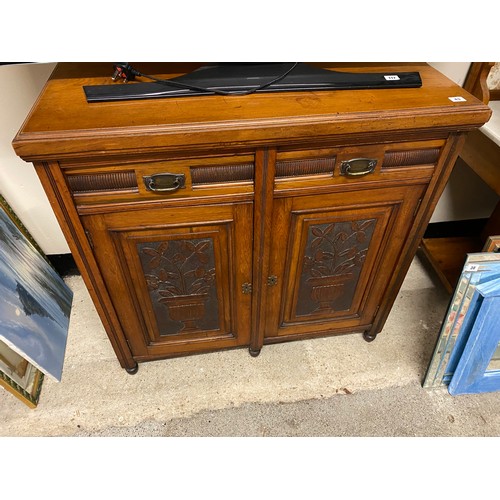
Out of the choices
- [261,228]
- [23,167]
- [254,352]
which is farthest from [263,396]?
[23,167]

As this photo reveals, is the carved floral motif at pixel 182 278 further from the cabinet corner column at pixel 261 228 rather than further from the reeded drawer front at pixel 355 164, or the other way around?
the reeded drawer front at pixel 355 164

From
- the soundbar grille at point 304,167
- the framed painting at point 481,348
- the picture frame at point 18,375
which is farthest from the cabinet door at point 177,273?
the framed painting at point 481,348

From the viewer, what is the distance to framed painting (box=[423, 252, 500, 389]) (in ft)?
3.35

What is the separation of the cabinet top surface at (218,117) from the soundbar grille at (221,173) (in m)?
0.07

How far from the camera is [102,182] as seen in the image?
829mm

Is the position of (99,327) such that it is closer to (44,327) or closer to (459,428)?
(44,327)

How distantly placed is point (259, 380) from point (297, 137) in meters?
0.84

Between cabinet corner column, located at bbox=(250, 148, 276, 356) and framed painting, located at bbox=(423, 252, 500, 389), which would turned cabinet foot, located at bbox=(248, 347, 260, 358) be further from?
framed painting, located at bbox=(423, 252, 500, 389)

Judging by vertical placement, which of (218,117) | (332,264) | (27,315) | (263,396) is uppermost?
(218,117)

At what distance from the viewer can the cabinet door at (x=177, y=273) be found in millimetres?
922

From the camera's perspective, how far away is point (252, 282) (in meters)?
1.10

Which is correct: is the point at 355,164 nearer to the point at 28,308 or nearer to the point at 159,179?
the point at 159,179

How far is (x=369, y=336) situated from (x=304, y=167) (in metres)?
0.77

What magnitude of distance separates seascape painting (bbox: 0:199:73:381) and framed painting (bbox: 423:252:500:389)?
48.5 inches
